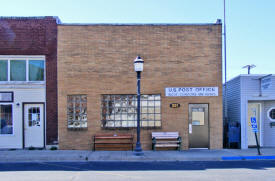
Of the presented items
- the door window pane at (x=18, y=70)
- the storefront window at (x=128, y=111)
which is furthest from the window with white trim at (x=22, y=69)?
the storefront window at (x=128, y=111)

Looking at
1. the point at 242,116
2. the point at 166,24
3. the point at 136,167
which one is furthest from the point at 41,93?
the point at 242,116

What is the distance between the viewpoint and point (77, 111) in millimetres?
11648

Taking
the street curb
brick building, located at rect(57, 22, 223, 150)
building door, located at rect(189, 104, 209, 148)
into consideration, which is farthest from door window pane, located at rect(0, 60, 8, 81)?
the street curb

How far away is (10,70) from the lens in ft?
39.0

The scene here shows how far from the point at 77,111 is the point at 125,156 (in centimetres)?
336

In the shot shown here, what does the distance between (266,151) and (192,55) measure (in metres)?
5.60

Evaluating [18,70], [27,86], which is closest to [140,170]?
[27,86]

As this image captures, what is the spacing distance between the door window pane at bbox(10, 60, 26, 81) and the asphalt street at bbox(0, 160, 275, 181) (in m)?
4.44

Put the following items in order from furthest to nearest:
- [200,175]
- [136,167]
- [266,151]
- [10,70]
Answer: [10,70] < [266,151] < [136,167] < [200,175]

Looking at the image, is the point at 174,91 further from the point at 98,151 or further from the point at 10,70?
the point at 10,70

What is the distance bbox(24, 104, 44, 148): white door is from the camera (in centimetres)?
1175

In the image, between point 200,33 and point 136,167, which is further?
point 200,33

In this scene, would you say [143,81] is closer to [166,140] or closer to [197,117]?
[166,140]

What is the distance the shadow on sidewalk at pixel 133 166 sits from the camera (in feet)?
27.8
